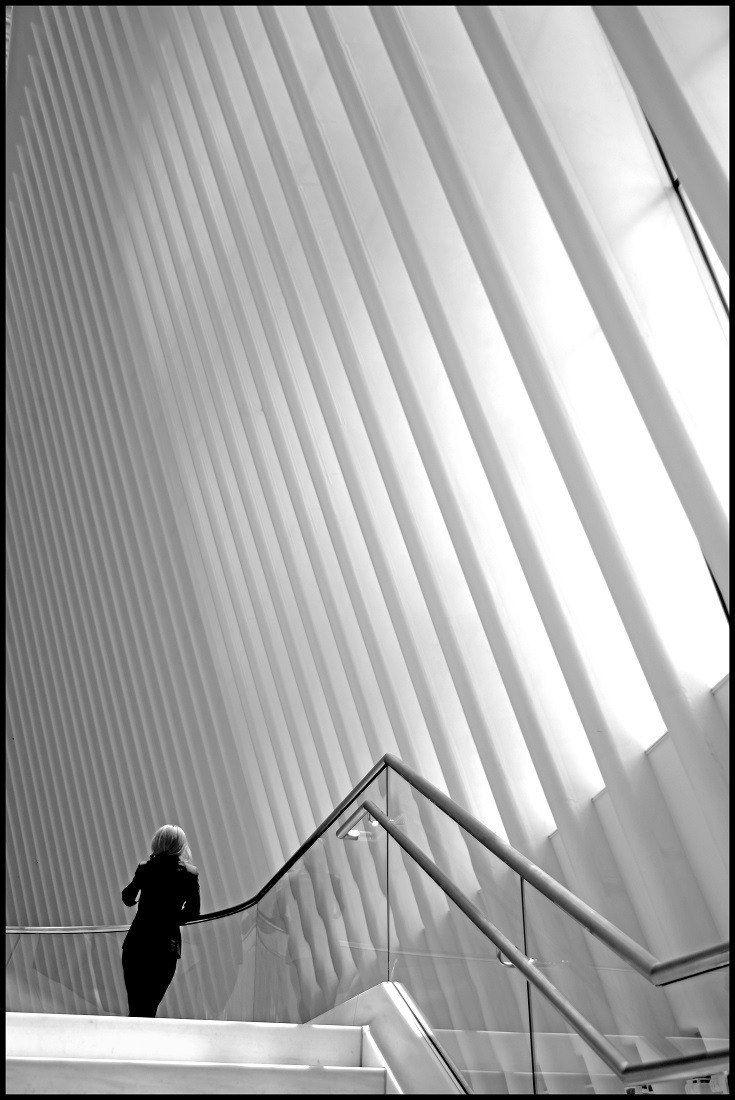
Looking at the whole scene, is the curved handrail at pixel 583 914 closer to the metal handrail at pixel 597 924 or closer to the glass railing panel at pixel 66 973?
the metal handrail at pixel 597 924

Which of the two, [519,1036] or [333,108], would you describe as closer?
[519,1036]

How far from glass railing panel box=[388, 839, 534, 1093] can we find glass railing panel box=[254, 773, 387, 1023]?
0.80 feet

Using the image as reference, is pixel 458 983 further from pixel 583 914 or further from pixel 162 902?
pixel 162 902

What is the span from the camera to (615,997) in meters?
3.51

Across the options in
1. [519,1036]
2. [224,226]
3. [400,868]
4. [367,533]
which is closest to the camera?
[519,1036]

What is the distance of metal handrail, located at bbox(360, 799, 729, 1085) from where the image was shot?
2.81 m

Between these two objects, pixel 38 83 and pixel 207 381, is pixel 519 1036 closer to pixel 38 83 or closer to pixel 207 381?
pixel 207 381

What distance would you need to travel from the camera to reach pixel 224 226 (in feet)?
31.0

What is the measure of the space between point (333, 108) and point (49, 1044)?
20.0ft

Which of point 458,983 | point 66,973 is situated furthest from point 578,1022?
point 66,973

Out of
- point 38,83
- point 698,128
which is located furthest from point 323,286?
point 38,83

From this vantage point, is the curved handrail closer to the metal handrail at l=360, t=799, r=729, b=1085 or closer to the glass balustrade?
the glass balustrade

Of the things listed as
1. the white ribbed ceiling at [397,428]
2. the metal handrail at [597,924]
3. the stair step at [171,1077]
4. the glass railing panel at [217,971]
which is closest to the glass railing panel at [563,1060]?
the metal handrail at [597,924]

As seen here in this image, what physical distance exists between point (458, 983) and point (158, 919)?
2.77m
